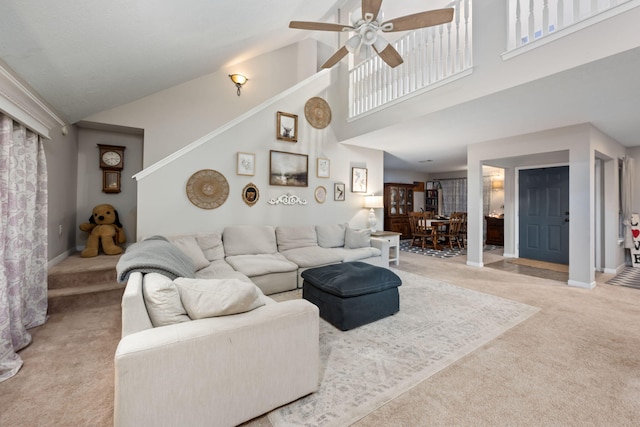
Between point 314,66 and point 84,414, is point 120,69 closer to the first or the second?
point 84,414

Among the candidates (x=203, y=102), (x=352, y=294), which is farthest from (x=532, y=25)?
(x=203, y=102)

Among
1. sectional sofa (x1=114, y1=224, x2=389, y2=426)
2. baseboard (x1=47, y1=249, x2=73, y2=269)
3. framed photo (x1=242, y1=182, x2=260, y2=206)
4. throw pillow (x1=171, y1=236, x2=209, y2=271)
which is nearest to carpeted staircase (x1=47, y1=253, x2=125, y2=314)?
baseboard (x1=47, y1=249, x2=73, y2=269)

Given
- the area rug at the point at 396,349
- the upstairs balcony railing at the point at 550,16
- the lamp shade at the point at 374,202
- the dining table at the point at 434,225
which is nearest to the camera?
the area rug at the point at 396,349

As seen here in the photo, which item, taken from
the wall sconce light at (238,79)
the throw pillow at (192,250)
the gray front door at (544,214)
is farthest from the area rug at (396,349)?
the wall sconce light at (238,79)

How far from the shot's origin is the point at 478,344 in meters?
2.13

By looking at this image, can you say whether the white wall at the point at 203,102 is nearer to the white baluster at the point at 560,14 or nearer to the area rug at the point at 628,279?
the white baluster at the point at 560,14

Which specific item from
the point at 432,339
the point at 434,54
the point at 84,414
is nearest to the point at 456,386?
the point at 432,339

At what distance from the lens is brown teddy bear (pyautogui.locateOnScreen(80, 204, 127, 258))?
11.6 feet

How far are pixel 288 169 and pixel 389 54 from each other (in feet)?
7.49

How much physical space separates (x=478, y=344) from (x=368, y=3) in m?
2.95

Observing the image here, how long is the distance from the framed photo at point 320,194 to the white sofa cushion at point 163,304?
3432mm

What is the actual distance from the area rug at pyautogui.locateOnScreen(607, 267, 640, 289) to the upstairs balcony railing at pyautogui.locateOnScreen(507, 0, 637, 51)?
3.71 metres

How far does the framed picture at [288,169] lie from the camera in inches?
168

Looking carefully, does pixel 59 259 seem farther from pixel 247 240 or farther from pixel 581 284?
pixel 581 284
